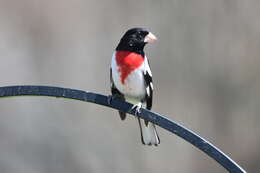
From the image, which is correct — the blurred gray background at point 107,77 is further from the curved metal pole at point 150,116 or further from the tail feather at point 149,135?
the curved metal pole at point 150,116

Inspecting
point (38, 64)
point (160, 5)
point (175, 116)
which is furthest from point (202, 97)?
point (38, 64)

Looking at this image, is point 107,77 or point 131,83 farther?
point 107,77

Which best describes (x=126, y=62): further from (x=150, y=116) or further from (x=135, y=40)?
(x=150, y=116)

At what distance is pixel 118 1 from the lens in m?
7.02

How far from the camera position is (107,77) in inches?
274

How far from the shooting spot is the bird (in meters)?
4.21

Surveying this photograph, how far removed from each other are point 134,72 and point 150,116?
0.94m

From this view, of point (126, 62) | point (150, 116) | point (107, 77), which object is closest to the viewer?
point (150, 116)

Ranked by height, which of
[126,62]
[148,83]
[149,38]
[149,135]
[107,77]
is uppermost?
[149,38]

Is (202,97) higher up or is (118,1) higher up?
(118,1)

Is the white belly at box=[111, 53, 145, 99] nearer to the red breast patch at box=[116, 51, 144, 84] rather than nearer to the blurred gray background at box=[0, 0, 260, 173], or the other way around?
the red breast patch at box=[116, 51, 144, 84]

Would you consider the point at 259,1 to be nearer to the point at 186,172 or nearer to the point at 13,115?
the point at 186,172

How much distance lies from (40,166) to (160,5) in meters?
1.77

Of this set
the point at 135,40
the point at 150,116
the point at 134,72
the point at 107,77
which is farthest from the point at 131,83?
the point at 107,77
